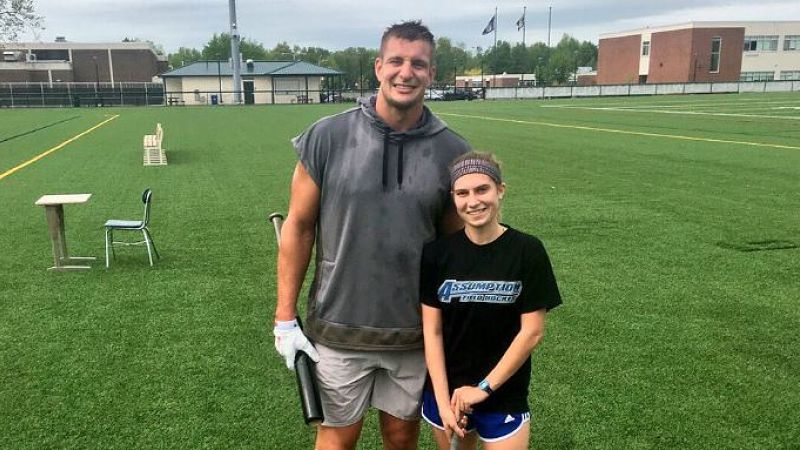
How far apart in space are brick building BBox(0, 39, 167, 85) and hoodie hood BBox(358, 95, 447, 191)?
99819mm

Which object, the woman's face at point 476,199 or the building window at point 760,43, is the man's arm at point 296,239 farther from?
the building window at point 760,43

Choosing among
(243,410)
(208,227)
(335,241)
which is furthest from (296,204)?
(208,227)

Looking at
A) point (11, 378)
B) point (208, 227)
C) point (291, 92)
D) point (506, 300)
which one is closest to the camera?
point (506, 300)

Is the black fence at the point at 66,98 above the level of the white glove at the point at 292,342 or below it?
below

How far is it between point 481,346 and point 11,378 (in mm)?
3507

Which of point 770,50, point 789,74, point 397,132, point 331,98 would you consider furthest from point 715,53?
point 397,132

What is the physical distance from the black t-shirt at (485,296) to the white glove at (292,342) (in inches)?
20.2

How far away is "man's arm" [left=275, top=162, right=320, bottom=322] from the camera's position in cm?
250

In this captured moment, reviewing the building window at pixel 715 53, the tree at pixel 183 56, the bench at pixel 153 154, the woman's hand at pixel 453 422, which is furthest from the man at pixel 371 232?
the tree at pixel 183 56

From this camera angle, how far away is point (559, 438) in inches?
145

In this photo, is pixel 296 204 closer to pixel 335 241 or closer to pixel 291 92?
pixel 335 241

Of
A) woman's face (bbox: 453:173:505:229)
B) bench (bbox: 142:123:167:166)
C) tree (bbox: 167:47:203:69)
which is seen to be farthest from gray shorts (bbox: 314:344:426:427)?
tree (bbox: 167:47:203:69)

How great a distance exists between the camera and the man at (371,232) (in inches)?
95.1

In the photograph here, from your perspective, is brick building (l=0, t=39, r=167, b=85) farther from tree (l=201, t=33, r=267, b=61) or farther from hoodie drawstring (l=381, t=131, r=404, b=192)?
hoodie drawstring (l=381, t=131, r=404, b=192)
